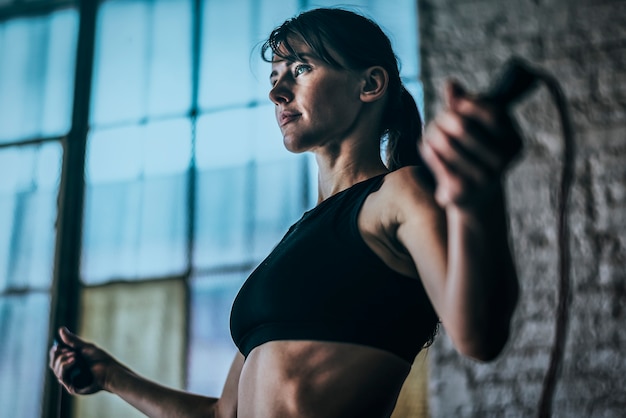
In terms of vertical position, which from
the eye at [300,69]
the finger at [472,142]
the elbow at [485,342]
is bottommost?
the elbow at [485,342]

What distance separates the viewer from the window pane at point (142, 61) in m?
2.37

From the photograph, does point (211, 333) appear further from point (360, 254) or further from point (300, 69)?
point (360, 254)

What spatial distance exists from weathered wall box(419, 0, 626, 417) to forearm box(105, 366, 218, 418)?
2.88 feet

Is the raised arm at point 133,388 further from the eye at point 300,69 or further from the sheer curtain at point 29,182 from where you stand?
the sheer curtain at point 29,182

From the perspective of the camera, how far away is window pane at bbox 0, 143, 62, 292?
2.31m

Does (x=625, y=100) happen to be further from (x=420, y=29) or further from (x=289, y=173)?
(x=289, y=173)

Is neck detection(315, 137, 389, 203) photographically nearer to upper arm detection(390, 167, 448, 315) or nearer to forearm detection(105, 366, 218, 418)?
upper arm detection(390, 167, 448, 315)

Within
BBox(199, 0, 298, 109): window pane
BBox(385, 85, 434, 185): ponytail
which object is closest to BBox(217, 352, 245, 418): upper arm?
BBox(385, 85, 434, 185): ponytail

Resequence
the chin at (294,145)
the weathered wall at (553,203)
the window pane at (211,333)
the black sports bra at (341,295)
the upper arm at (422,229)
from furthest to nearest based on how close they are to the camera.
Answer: the window pane at (211,333) → the weathered wall at (553,203) → the chin at (294,145) → the black sports bra at (341,295) → the upper arm at (422,229)

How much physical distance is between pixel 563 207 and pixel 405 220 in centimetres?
17

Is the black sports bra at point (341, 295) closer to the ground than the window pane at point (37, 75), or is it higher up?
closer to the ground

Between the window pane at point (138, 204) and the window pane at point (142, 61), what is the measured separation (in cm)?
7

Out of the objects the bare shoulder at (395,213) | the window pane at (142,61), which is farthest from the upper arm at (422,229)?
the window pane at (142,61)

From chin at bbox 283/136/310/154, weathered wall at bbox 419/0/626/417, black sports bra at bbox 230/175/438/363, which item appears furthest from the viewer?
weathered wall at bbox 419/0/626/417
